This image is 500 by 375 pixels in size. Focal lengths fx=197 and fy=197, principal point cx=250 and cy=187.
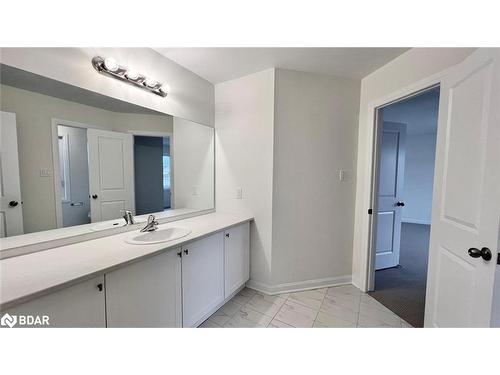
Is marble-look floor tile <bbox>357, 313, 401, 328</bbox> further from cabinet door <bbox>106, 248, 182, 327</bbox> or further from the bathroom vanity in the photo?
cabinet door <bbox>106, 248, 182, 327</bbox>

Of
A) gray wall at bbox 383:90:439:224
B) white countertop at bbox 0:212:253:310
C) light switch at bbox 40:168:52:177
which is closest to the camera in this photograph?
white countertop at bbox 0:212:253:310

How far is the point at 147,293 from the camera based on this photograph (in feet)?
3.84

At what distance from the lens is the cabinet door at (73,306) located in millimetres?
800

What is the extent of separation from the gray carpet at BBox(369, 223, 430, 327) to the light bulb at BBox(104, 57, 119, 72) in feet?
9.91

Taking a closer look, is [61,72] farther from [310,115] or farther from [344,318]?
[344,318]

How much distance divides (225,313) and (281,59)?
234 cm

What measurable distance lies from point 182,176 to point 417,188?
6.22 m

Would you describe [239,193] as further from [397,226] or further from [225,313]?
[397,226]

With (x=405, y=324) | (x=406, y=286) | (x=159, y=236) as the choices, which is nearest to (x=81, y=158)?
(x=159, y=236)

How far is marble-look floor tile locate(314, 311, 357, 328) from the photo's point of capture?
5.33 feet

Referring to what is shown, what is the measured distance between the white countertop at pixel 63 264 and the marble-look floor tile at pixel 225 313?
79cm

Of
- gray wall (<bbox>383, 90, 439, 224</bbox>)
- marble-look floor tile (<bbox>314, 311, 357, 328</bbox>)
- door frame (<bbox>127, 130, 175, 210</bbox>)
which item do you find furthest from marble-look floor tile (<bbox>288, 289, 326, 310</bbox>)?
gray wall (<bbox>383, 90, 439, 224</bbox>)

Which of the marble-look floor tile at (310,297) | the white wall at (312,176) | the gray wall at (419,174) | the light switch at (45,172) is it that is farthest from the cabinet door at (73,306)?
the gray wall at (419,174)

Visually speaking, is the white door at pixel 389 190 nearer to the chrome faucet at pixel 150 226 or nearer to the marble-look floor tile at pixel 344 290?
the marble-look floor tile at pixel 344 290
